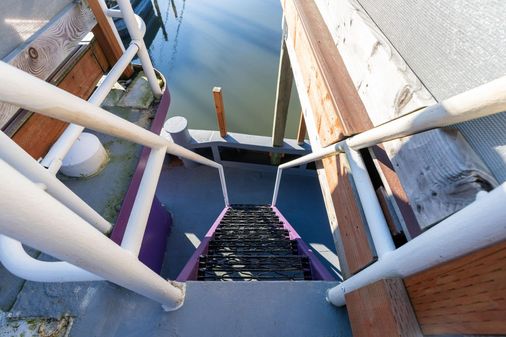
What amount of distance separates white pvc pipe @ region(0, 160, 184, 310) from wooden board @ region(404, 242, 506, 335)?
0.81 meters

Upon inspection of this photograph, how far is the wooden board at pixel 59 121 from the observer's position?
1.69 metres

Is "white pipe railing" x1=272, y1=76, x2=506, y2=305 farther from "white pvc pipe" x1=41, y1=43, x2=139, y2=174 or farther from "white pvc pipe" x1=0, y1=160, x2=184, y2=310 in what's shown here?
"white pvc pipe" x1=41, y1=43, x2=139, y2=174

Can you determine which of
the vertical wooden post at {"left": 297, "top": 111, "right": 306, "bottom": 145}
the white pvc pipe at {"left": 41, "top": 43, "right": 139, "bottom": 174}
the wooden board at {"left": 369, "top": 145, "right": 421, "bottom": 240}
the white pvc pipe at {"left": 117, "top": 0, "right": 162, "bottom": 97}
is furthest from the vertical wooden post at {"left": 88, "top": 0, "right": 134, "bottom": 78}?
the vertical wooden post at {"left": 297, "top": 111, "right": 306, "bottom": 145}

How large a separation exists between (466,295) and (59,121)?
2.49 meters

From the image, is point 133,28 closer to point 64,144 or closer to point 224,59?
point 64,144

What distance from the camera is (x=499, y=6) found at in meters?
0.69

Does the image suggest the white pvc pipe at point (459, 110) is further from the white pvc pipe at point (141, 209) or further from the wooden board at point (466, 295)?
the white pvc pipe at point (141, 209)

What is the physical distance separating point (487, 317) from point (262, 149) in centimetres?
448

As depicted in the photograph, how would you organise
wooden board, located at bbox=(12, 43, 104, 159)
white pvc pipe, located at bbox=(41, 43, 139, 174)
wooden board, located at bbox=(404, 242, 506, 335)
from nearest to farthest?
wooden board, located at bbox=(404, 242, 506, 335), white pvc pipe, located at bbox=(41, 43, 139, 174), wooden board, located at bbox=(12, 43, 104, 159)

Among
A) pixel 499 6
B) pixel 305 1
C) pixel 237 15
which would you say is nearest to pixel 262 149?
pixel 305 1

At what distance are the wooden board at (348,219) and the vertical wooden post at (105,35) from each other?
2.22 meters

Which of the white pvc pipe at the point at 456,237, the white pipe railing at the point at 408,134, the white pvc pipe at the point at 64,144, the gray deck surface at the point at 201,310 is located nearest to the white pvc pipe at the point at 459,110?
the white pipe railing at the point at 408,134

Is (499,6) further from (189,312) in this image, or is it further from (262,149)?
(262,149)

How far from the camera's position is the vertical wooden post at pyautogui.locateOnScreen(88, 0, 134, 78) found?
213 centimetres
